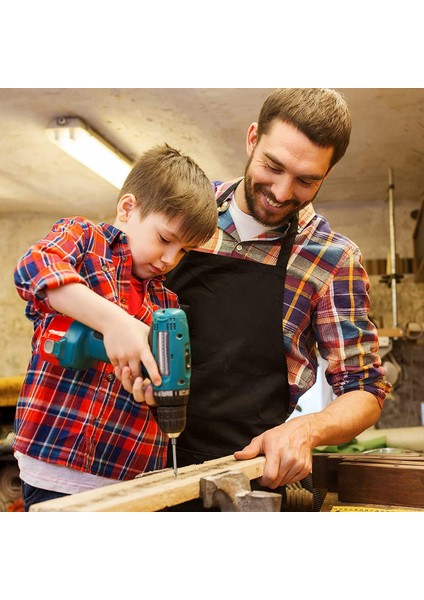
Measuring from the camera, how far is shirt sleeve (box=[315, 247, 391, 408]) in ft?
4.91

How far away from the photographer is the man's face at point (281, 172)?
1.42 m

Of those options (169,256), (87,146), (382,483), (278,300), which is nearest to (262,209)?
(278,300)

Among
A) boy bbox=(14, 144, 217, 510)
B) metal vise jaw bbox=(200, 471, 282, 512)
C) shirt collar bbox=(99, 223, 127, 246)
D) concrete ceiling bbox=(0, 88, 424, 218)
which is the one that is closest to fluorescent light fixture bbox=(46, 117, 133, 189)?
concrete ceiling bbox=(0, 88, 424, 218)

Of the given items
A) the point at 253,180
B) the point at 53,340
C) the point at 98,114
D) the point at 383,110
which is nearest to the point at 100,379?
the point at 53,340

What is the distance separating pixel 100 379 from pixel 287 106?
74 cm

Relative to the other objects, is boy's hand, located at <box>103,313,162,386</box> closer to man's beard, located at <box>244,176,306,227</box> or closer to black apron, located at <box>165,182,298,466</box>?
black apron, located at <box>165,182,298,466</box>

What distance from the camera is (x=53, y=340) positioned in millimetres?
1067

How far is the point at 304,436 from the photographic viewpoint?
4.34 ft

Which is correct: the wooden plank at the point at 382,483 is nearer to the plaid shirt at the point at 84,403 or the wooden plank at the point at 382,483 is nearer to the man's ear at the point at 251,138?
the plaid shirt at the point at 84,403

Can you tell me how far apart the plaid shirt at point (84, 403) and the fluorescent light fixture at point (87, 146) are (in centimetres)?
33

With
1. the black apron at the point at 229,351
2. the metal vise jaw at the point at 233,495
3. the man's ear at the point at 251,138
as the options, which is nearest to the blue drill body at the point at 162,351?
the metal vise jaw at the point at 233,495

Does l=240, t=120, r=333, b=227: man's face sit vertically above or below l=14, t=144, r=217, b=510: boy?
above

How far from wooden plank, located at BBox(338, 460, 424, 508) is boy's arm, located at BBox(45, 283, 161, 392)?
64cm

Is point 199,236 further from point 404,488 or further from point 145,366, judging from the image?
point 404,488
